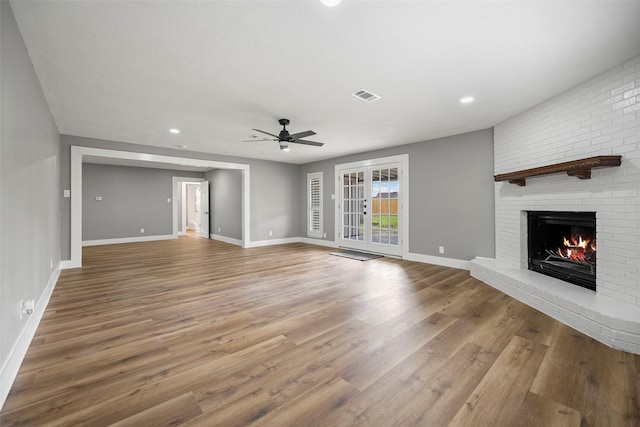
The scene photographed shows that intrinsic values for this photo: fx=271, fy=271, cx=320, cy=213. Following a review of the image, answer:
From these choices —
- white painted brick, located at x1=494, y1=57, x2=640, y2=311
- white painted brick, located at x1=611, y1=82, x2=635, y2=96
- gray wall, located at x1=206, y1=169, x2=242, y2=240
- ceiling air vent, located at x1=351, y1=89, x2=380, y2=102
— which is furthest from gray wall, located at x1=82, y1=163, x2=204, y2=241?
white painted brick, located at x1=611, y1=82, x2=635, y2=96

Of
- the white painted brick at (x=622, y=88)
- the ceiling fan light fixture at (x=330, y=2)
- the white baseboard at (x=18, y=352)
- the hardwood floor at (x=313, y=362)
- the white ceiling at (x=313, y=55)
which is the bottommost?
the hardwood floor at (x=313, y=362)

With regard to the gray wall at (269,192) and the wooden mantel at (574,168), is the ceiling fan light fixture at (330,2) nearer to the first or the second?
the wooden mantel at (574,168)

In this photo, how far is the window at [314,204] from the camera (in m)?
7.66

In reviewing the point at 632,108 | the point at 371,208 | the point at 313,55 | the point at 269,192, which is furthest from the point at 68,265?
the point at 632,108

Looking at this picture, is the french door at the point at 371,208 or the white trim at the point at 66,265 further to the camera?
the french door at the point at 371,208

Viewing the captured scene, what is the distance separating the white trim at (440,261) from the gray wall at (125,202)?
25.6 feet

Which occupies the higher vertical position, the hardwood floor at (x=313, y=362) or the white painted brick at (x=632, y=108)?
the white painted brick at (x=632, y=108)

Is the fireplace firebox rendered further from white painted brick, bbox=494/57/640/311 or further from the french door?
the french door

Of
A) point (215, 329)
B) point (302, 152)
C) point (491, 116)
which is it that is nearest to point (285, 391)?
point (215, 329)

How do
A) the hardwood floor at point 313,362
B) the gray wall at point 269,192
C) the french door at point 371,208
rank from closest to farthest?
1. the hardwood floor at point 313,362
2. the french door at point 371,208
3. the gray wall at point 269,192

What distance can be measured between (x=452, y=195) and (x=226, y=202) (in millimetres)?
6341

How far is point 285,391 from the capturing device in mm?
1632

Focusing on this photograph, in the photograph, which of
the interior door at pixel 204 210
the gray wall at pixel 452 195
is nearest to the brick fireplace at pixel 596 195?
the gray wall at pixel 452 195

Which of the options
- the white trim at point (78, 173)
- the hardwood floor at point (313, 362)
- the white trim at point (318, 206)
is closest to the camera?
the hardwood floor at point (313, 362)
